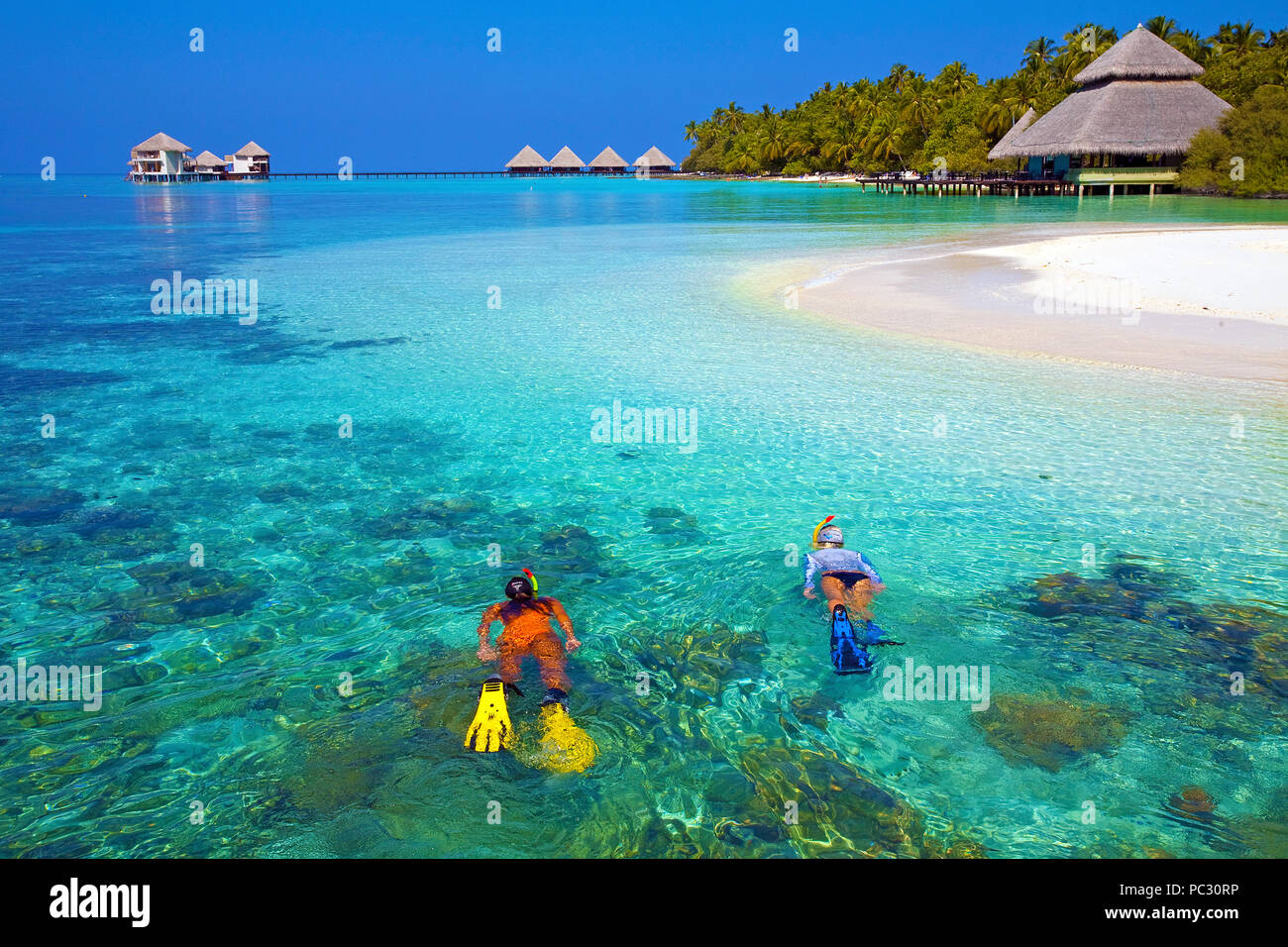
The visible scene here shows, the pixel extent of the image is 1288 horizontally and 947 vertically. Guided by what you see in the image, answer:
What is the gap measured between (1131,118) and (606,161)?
14128 cm

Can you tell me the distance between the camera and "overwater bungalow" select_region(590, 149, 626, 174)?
599 feet

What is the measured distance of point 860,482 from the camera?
8.78 meters

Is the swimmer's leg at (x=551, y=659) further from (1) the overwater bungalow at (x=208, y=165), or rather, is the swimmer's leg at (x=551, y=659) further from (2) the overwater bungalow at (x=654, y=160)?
(2) the overwater bungalow at (x=654, y=160)

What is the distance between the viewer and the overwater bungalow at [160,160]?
121812 mm

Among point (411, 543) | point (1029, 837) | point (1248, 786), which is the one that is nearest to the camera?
point (1029, 837)

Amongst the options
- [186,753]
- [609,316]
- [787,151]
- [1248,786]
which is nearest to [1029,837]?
[1248,786]

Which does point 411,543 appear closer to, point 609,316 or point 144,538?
point 144,538

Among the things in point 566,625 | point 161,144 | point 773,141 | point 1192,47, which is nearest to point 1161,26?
point 1192,47

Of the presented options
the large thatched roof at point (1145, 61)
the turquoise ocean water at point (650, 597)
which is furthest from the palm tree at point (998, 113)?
the turquoise ocean water at point (650, 597)

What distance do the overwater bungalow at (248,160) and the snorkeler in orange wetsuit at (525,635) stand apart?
173m

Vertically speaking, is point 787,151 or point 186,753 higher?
point 787,151

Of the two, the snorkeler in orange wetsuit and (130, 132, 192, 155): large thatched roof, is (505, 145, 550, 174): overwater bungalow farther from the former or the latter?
the snorkeler in orange wetsuit

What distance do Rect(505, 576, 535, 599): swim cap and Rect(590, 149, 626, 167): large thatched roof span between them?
188830mm
